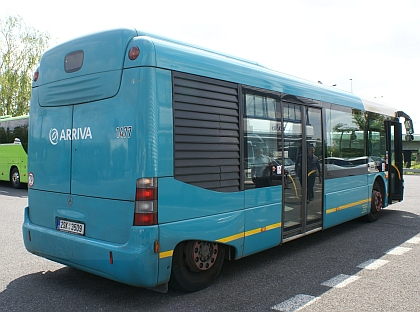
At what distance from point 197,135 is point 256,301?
1.91 m

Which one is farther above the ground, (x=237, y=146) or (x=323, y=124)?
(x=323, y=124)

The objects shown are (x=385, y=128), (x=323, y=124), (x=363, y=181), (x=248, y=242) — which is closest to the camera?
(x=248, y=242)

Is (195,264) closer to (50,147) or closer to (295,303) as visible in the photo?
(295,303)

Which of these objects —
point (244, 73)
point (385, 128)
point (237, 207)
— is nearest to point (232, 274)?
point (237, 207)

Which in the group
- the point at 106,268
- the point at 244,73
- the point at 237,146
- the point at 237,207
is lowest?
the point at 106,268

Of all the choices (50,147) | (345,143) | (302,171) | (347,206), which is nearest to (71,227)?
(50,147)

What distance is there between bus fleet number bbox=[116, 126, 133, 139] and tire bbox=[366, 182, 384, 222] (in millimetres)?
6689

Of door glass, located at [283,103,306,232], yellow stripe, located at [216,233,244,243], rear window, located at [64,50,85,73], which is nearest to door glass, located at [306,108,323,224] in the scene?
door glass, located at [283,103,306,232]

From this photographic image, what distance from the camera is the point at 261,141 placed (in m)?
5.79

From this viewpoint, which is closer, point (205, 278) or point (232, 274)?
point (205, 278)

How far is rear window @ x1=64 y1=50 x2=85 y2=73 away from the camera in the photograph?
4.88 m

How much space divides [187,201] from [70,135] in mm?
1598

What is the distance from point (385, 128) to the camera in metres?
10.1

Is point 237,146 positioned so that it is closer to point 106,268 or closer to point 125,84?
point 125,84
